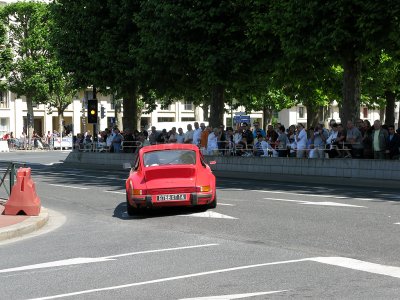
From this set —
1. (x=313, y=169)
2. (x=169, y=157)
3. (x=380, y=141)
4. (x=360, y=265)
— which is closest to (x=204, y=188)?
(x=169, y=157)

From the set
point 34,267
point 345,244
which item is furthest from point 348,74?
point 34,267

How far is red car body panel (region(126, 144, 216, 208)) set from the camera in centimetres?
1501

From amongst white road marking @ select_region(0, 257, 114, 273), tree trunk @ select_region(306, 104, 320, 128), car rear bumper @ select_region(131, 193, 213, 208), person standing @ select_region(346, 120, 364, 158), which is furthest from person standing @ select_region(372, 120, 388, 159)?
tree trunk @ select_region(306, 104, 320, 128)

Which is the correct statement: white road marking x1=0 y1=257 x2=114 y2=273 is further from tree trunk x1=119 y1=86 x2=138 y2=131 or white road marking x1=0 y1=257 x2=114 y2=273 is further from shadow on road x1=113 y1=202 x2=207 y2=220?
tree trunk x1=119 y1=86 x2=138 y2=131

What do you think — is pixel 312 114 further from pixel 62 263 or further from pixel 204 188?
pixel 62 263

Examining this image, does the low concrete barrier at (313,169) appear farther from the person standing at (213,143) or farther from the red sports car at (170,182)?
the red sports car at (170,182)

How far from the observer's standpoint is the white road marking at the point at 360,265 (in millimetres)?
8211

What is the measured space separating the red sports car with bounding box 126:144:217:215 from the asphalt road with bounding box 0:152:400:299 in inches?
12.8

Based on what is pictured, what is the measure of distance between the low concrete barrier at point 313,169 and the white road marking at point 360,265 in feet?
46.5

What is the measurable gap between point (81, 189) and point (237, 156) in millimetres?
8375

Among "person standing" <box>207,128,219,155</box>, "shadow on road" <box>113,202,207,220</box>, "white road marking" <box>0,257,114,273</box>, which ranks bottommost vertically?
"shadow on road" <box>113,202,207,220</box>

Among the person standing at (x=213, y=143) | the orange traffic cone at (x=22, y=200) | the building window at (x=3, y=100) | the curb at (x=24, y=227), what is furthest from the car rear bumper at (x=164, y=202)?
the building window at (x=3, y=100)

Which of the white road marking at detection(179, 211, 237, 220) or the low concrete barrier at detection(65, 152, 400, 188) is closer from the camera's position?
the white road marking at detection(179, 211, 237, 220)

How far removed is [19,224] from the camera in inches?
527
